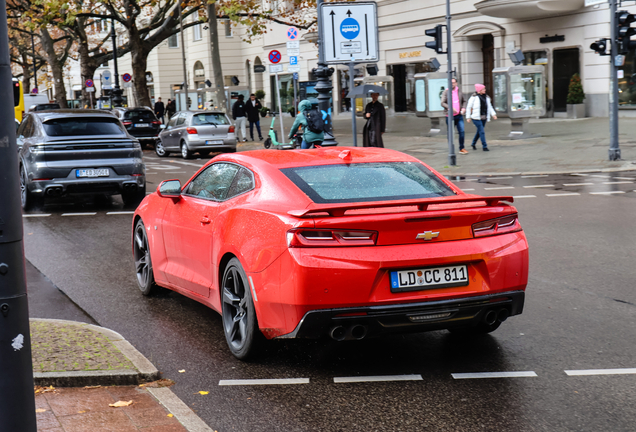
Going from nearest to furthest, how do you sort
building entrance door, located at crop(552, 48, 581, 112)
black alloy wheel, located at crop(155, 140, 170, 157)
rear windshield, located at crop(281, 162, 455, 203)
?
rear windshield, located at crop(281, 162, 455, 203) → black alloy wheel, located at crop(155, 140, 170, 157) → building entrance door, located at crop(552, 48, 581, 112)

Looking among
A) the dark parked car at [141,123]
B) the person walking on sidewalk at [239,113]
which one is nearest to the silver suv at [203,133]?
the person walking on sidewalk at [239,113]

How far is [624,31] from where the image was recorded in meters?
17.4

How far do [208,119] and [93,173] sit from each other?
43.3ft

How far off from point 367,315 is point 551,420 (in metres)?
1.15

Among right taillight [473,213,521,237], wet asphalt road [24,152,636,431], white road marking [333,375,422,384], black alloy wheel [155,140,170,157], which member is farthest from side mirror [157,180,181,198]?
black alloy wheel [155,140,170,157]

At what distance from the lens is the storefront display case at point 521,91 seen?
25.0 meters

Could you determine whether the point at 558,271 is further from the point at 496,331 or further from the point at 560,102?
the point at 560,102

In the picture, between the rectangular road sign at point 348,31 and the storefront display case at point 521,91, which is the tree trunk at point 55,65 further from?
the rectangular road sign at point 348,31

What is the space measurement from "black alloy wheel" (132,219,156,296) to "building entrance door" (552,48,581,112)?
27333mm

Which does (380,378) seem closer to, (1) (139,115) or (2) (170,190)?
(2) (170,190)

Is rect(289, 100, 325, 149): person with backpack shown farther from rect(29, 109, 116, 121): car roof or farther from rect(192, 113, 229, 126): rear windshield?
rect(192, 113, 229, 126): rear windshield

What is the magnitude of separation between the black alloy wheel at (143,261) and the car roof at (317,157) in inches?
61.2

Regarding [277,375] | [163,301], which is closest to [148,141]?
[163,301]

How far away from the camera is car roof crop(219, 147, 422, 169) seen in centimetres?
573
